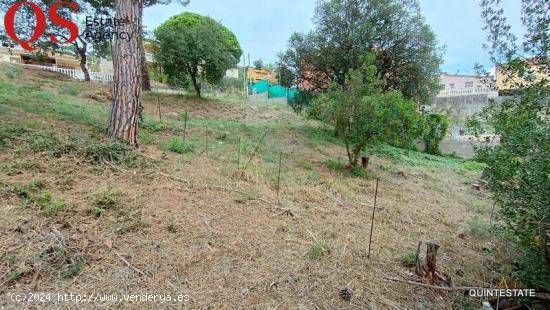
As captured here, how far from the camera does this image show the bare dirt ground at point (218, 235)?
74.3 inches

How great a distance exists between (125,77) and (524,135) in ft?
14.3

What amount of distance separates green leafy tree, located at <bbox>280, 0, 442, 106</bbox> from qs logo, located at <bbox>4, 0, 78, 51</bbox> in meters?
6.90

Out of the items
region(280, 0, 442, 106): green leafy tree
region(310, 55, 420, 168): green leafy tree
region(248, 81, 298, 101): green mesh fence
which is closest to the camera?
region(310, 55, 420, 168): green leafy tree

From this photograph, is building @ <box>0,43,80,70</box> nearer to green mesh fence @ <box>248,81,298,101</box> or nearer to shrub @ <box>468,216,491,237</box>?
green mesh fence @ <box>248,81,298,101</box>

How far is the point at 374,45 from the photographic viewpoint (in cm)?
859

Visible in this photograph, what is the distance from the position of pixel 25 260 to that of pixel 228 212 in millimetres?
1555

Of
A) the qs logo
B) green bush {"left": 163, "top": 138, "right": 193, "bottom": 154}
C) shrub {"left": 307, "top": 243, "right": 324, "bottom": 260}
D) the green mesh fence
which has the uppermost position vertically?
the qs logo

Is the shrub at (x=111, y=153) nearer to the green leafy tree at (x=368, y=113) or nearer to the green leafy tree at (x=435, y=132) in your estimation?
the green leafy tree at (x=368, y=113)

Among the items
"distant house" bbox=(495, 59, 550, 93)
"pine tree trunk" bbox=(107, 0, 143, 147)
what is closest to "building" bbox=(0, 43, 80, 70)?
"pine tree trunk" bbox=(107, 0, 143, 147)

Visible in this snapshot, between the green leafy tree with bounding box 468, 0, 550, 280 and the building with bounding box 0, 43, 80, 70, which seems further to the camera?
the building with bounding box 0, 43, 80, 70

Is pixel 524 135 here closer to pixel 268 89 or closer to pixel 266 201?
pixel 266 201

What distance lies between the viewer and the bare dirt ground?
189 centimetres

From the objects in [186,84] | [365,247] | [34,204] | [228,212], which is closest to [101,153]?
[34,204]

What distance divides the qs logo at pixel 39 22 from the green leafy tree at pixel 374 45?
6.90m
